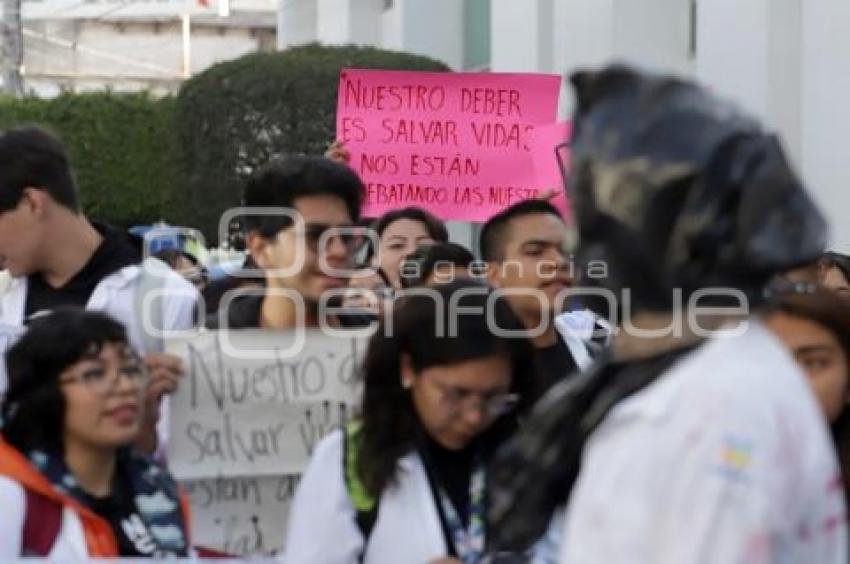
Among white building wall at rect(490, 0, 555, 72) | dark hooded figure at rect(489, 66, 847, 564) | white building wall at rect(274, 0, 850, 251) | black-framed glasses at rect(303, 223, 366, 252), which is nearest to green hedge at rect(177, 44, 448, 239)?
white building wall at rect(490, 0, 555, 72)

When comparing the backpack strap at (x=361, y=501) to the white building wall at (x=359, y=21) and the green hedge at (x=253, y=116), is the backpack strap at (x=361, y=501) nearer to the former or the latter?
the green hedge at (x=253, y=116)

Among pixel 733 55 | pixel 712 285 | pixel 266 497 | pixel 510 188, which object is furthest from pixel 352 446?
pixel 733 55

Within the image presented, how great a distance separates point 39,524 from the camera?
151 inches

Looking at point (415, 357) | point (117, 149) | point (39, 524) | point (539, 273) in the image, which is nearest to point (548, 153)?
point (539, 273)

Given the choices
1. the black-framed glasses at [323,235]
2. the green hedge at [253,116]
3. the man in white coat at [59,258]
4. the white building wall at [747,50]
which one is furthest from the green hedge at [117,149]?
the black-framed glasses at [323,235]

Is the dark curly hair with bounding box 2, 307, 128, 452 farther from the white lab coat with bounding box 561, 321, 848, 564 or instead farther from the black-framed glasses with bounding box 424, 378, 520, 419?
the white lab coat with bounding box 561, 321, 848, 564

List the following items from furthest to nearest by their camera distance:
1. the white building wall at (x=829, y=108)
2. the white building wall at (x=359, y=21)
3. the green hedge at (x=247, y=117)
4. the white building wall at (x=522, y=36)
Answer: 1. the white building wall at (x=359, y=21)
2. the green hedge at (x=247, y=117)
3. the white building wall at (x=522, y=36)
4. the white building wall at (x=829, y=108)

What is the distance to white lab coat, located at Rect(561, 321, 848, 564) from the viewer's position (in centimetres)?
194

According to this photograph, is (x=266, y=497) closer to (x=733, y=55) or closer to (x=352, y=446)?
(x=352, y=446)

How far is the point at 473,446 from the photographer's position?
377 centimetres

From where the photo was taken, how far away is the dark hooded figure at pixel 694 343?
1.95m

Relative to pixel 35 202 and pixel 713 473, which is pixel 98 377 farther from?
pixel 713 473

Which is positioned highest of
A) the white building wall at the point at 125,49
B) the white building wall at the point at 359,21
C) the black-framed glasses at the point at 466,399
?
the white building wall at the point at 125,49

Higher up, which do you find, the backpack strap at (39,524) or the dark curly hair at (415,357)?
the dark curly hair at (415,357)
